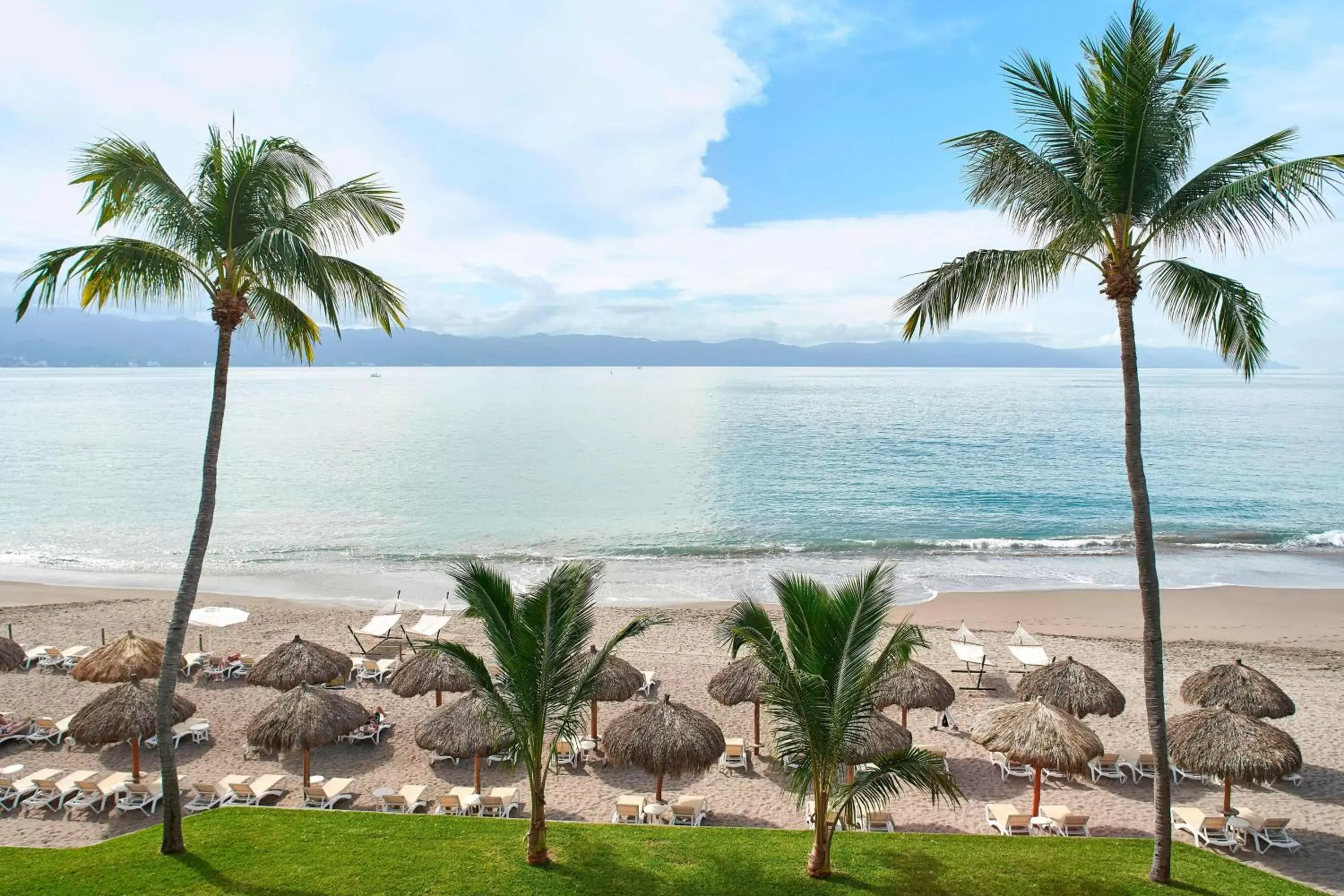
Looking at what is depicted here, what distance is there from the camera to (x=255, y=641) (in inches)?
755

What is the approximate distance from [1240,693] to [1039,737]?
462 cm

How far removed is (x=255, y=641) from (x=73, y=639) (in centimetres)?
433

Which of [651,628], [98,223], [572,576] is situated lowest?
[651,628]

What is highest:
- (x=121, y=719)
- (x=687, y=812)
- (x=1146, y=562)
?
(x=1146, y=562)

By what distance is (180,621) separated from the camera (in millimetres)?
8328

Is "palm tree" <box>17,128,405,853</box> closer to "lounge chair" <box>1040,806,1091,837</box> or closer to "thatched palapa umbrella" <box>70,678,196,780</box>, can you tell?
"thatched palapa umbrella" <box>70,678,196,780</box>

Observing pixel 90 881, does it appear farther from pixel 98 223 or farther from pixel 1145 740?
pixel 1145 740

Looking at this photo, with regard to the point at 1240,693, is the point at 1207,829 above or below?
below

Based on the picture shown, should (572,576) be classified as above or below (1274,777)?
above

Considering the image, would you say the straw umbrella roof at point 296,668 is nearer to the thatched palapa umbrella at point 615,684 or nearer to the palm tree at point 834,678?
the thatched palapa umbrella at point 615,684

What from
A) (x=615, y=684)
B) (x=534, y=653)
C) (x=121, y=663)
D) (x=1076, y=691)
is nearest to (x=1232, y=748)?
(x=1076, y=691)

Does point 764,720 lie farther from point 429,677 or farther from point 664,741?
point 429,677

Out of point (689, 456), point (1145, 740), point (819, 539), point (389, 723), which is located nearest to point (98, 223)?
point (389, 723)

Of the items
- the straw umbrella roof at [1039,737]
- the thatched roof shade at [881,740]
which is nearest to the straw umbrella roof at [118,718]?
the thatched roof shade at [881,740]
